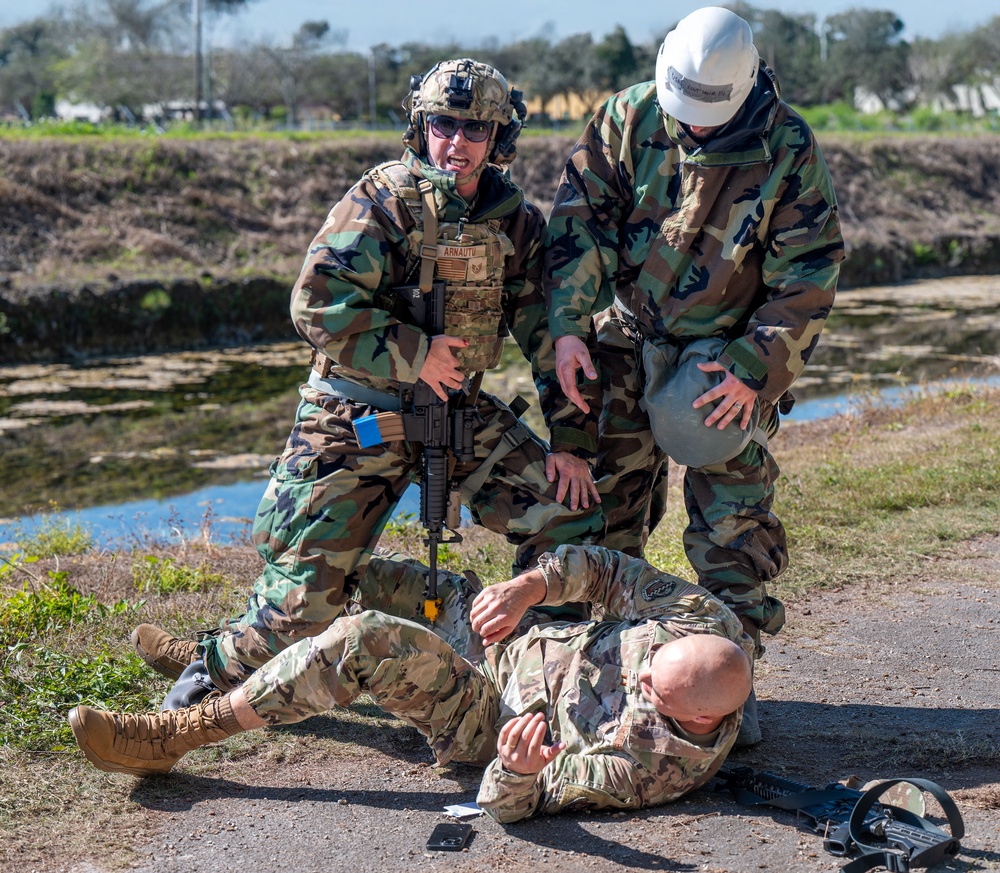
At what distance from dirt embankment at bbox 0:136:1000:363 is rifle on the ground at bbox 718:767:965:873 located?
1602 cm

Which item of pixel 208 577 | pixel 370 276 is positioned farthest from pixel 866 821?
pixel 208 577

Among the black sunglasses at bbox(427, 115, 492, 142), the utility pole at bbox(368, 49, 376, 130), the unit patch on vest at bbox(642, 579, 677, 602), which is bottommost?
the unit patch on vest at bbox(642, 579, 677, 602)

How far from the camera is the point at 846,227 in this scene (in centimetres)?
2864

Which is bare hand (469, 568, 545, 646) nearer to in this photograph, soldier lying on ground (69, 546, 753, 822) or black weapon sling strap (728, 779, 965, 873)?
soldier lying on ground (69, 546, 753, 822)

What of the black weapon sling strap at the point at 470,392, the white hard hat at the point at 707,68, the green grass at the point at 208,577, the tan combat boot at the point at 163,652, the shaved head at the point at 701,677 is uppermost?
the white hard hat at the point at 707,68

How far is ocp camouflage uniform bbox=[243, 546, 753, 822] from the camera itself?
3439 millimetres

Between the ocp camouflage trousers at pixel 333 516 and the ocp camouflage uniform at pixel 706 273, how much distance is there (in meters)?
0.26

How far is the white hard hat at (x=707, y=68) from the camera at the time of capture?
154 inches

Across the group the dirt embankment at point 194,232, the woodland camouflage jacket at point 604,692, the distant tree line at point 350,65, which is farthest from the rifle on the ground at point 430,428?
the distant tree line at point 350,65

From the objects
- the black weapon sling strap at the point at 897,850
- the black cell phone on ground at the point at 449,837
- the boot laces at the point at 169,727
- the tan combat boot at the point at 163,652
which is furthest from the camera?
the tan combat boot at the point at 163,652

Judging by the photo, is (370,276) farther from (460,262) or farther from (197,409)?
(197,409)

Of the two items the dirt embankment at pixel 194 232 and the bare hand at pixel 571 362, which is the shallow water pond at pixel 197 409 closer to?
the dirt embankment at pixel 194 232

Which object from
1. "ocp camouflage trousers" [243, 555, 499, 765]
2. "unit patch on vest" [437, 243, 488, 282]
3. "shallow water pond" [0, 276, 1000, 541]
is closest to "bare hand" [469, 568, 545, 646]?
"ocp camouflage trousers" [243, 555, 499, 765]

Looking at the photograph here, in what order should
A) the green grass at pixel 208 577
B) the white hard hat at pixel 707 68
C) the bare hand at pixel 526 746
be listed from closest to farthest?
the bare hand at pixel 526 746
the green grass at pixel 208 577
the white hard hat at pixel 707 68
